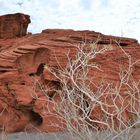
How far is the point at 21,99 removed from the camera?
645 inches

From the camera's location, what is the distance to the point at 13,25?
2489cm

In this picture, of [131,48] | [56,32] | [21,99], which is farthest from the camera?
[56,32]

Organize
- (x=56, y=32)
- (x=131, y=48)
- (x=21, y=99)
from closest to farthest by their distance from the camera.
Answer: (x=21, y=99) < (x=131, y=48) < (x=56, y=32)

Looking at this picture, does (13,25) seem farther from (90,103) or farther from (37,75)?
(90,103)

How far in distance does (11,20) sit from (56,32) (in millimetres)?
6627

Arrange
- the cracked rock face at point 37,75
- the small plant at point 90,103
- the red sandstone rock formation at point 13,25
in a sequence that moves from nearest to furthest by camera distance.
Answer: the small plant at point 90,103
the cracked rock face at point 37,75
the red sandstone rock formation at point 13,25

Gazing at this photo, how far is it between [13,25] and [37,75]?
8.67 meters

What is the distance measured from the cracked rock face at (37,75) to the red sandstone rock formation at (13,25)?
23.9 feet

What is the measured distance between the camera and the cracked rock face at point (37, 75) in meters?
16.2

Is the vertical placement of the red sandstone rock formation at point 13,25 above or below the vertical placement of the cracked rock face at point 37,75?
above

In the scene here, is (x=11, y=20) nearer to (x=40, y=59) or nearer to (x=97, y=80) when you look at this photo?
(x=40, y=59)

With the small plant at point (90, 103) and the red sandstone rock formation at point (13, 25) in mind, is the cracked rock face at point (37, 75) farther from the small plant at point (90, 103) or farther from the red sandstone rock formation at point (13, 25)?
the red sandstone rock formation at point (13, 25)

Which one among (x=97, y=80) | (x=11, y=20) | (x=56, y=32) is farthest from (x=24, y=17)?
(x=97, y=80)

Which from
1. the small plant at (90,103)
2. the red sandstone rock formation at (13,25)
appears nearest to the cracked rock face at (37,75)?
the small plant at (90,103)
